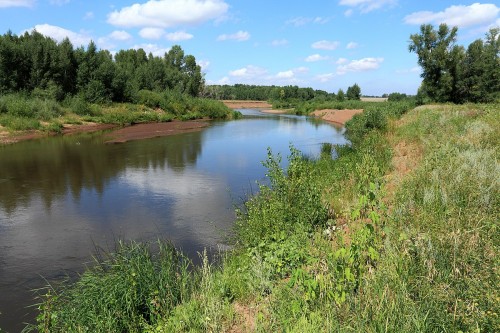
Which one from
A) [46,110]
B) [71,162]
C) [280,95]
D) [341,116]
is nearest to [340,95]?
[280,95]

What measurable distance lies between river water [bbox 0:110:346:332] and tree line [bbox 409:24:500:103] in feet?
115

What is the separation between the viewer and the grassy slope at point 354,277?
3963 mm

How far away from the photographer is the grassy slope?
396cm

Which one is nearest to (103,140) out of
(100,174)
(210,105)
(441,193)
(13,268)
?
(100,174)

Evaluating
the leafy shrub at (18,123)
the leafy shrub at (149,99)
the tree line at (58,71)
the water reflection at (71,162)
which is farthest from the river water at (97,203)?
the leafy shrub at (149,99)

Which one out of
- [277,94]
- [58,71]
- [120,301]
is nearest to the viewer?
[120,301]

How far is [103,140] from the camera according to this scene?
2988 centimetres

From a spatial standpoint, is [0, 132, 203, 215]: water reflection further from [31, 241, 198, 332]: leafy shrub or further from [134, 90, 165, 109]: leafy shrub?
[134, 90, 165, 109]: leafy shrub

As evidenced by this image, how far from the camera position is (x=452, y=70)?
4853cm

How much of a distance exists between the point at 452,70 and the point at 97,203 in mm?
50681

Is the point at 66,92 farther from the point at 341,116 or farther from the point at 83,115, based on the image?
the point at 341,116

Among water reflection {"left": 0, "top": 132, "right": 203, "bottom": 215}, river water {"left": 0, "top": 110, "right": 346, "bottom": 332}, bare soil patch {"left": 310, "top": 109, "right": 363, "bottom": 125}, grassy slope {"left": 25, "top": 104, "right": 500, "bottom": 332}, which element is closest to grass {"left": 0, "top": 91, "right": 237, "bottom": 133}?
water reflection {"left": 0, "top": 132, "right": 203, "bottom": 215}

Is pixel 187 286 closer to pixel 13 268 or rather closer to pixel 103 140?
pixel 13 268

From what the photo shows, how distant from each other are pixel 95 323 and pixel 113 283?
72cm
